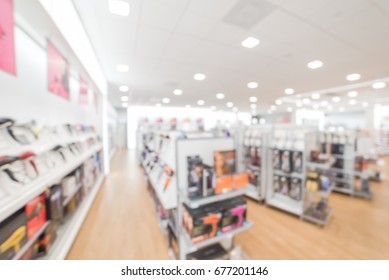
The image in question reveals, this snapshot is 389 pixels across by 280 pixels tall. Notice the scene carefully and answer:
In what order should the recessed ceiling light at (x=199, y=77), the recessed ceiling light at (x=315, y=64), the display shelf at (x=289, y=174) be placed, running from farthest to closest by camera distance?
the recessed ceiling light at (x=199, y=77) < the recessed ceiling light at (x=315, y=64) < the display shelf at (x=289, y=174)

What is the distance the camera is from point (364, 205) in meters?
3.16

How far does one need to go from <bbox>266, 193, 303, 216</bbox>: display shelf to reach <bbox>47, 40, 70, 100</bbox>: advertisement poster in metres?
3.98

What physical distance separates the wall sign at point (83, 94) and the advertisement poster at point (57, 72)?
772 mm

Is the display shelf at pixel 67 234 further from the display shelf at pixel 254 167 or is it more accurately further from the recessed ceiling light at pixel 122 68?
the display shelf at pixel 254 167

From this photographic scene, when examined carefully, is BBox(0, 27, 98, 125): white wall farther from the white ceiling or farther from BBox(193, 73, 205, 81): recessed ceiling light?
BBox(193, 73, 205, 81): recessed ceiling light

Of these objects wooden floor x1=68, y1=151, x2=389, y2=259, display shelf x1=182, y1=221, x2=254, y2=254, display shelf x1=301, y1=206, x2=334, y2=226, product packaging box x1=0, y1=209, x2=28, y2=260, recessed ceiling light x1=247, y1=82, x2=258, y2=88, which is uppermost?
recessed ceiling light x1=247, y1=82, x2=258, y2=88

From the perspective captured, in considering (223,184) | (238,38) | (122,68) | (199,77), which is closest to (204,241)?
(223,184)

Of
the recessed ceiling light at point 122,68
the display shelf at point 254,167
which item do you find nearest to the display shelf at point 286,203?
the display shelf at point 254,167

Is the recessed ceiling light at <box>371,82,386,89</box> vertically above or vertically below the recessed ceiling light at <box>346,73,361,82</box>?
above

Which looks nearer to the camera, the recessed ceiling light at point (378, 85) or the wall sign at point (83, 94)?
the wall sign at point (83, 94)

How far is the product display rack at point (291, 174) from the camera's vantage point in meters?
2.62

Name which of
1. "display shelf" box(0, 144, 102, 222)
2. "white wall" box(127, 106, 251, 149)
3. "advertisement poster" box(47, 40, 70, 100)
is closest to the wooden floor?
"display shelf" box(0, 144, 102, 222)

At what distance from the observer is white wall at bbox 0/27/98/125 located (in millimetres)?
1523
